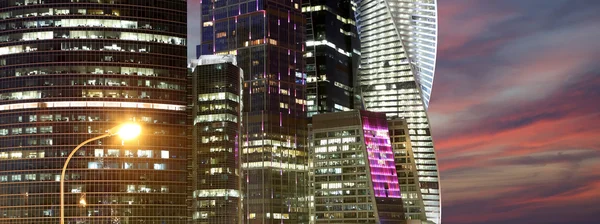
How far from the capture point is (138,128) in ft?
197

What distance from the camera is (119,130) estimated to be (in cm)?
6141

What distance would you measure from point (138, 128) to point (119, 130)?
2.08m
